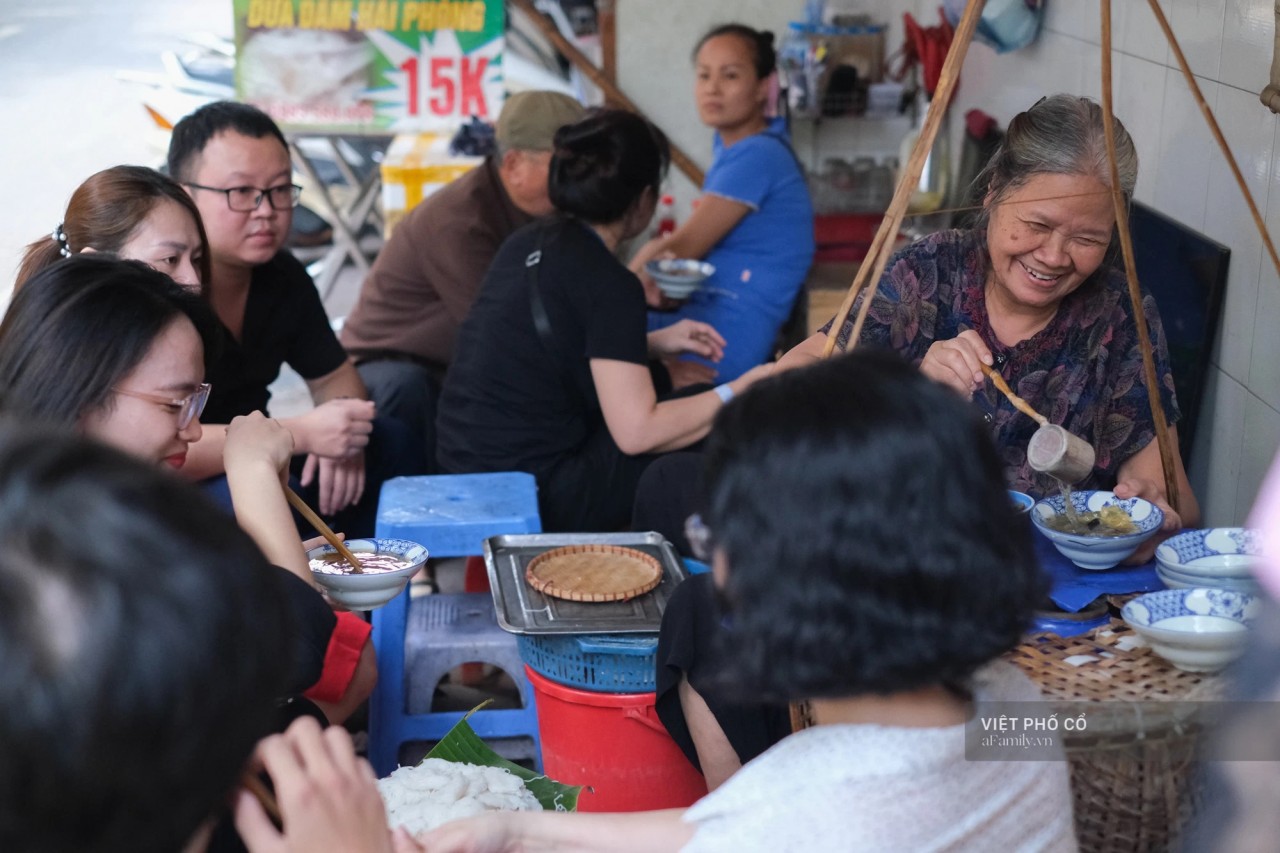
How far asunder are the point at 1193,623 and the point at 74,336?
1.47 metres

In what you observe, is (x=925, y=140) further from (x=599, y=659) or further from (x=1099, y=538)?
(x=599, y=659)

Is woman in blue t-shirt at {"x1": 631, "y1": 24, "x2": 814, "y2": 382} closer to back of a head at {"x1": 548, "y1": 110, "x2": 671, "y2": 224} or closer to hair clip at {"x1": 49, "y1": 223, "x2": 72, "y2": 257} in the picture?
back of a head at {"x1": 548, "y1": 110, "x2": 671, "y2": 224}

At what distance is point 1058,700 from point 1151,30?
5.49 ft

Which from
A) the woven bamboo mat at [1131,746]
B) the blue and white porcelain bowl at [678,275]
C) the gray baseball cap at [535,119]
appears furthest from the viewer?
the blue and white porcelain bowl at [678,275]

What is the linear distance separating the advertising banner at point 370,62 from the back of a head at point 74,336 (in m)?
3.63

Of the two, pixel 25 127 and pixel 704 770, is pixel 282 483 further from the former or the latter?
pixel 25 127

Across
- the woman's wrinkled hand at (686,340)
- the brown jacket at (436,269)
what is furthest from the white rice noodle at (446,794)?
the brown jacket at (436,269)

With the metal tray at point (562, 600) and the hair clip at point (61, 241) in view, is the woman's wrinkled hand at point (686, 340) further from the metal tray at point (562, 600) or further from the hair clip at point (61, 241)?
the hair clip at point (61, 241)

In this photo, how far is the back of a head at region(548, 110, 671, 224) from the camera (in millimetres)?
2816

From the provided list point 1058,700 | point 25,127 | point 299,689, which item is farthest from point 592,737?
point 25,127

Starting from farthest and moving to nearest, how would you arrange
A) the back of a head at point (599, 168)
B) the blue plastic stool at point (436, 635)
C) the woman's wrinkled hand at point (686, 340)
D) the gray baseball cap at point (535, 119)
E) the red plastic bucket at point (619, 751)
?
1. the gray baseball cap at point (535, 119)
2. the woman's wrinkled hand at point (686, 340)
3. the back of a head at point (599, 168)
4. the blue plastic stool at point (436, 635)
5. the red plastic bucket at point (619, 751)

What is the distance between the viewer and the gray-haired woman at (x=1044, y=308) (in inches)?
76.5

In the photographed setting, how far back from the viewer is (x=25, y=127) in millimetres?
5492

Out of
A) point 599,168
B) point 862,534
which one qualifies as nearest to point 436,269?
point 599,168
